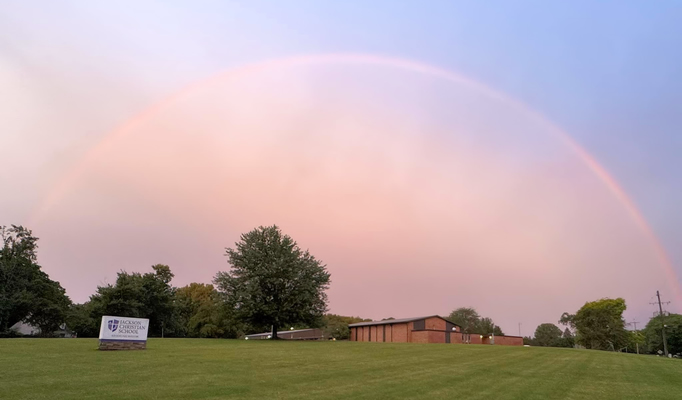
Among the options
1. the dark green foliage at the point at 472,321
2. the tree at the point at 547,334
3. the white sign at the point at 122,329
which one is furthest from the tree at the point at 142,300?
the tree at the point at 547,334

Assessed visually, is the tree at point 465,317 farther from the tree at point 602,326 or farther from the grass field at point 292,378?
the grass field at point 292,378

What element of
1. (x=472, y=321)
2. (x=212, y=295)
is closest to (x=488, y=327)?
(x=472, y=321)

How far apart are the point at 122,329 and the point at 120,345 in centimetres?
91

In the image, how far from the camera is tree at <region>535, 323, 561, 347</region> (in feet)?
461

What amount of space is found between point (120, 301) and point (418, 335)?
38936mm

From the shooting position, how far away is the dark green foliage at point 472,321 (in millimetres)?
133875

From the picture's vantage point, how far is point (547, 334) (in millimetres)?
153750

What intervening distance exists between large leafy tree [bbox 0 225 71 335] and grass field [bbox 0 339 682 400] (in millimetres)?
40308

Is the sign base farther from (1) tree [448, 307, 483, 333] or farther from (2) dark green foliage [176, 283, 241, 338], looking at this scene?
(1) tree [448, 307, 483, 333]

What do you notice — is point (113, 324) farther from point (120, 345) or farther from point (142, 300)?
point (142, 300)

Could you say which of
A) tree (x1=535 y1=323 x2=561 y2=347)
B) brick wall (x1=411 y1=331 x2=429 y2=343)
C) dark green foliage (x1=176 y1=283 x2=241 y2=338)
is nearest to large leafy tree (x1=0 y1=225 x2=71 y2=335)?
dark green foliage (x1=176 y1=283 x2=241 y2=338)

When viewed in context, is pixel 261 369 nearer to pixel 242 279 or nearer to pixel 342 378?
pixel 342 378

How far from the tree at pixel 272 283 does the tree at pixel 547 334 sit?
11483cm

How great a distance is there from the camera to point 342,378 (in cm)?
1767
